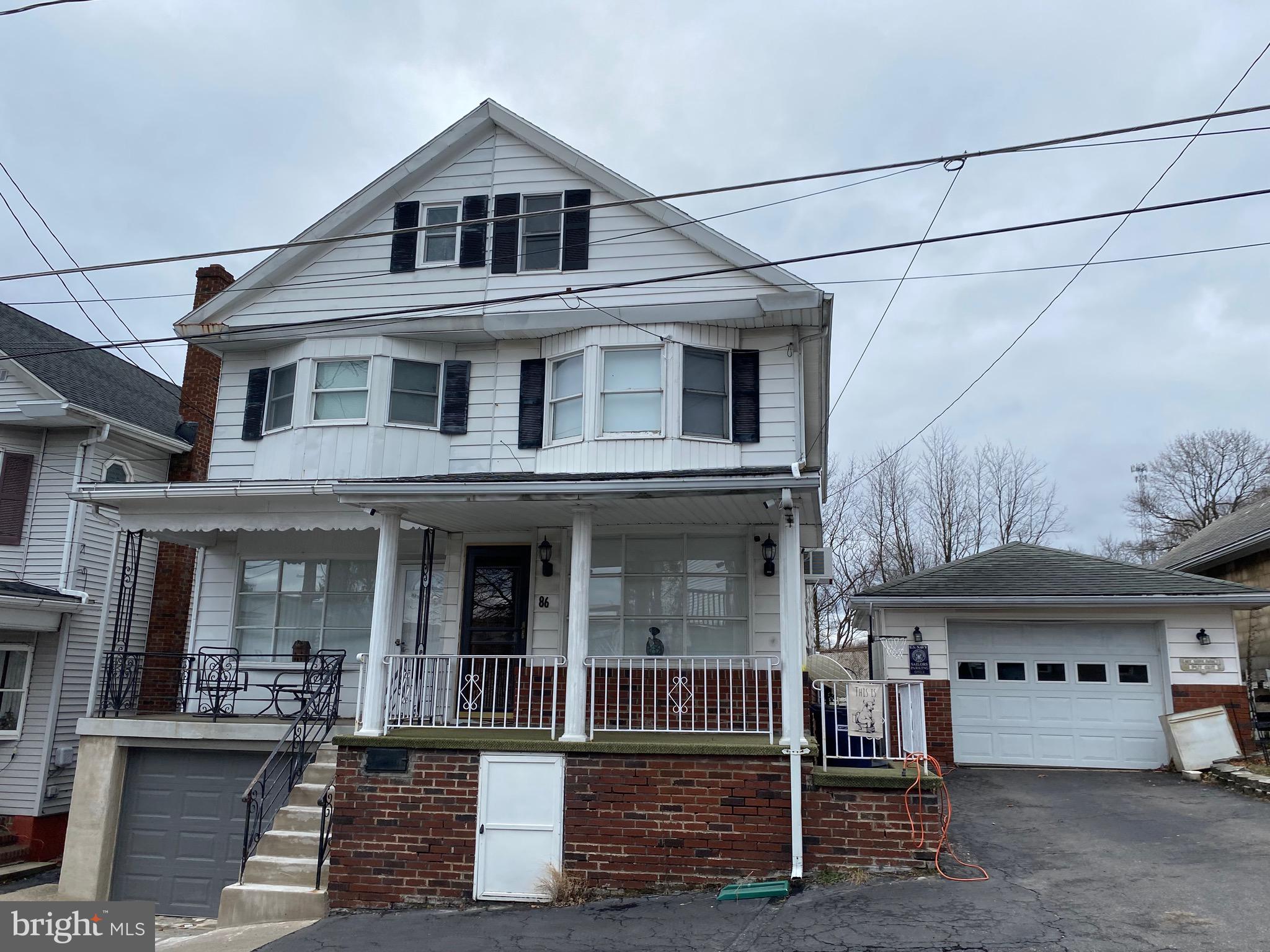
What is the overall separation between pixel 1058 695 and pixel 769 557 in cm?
543

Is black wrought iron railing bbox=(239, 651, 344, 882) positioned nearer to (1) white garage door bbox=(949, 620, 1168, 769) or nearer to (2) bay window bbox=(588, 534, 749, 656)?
(2) bay window bbox=(588, 534, 749, 656)

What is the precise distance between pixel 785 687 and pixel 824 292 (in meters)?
5.28

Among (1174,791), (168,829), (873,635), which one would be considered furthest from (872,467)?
(168,829)

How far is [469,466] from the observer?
12242 mm

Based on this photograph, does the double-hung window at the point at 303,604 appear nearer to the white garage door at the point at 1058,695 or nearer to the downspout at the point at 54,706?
the downspout at the point at 54,706

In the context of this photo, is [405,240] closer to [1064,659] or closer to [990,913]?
[990,913]

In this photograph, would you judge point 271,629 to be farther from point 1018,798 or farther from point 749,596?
point 1018,798

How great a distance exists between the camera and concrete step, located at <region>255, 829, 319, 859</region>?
8.65 metres

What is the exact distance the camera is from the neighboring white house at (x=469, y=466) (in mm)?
10539

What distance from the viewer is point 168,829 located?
10992mm

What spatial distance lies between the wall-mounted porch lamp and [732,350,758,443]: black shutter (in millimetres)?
1386

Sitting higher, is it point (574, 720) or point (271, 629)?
point (271, 629)

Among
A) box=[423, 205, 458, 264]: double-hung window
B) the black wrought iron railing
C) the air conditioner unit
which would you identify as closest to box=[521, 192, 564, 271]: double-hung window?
box=[423, 205, 458, 264]: double-hung window

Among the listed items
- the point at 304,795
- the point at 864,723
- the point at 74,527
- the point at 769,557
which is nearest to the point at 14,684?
the point at 74,527
